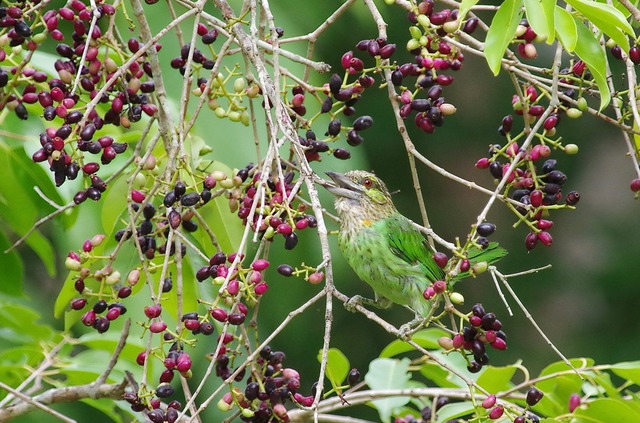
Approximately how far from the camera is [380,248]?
323 cm

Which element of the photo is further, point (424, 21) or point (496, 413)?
point (424, 21)

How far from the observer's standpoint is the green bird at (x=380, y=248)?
10.5ft

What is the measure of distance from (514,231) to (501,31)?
6.34 meters

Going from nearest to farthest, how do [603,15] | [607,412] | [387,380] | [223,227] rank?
1. [603,15]
2. [607,412]
3. [223,227]
4. [387,380]

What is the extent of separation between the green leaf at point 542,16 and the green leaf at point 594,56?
0.14m

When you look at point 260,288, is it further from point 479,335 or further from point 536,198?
point 536,198

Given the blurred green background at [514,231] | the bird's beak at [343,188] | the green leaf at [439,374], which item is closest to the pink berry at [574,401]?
the green leaf at [439,374]

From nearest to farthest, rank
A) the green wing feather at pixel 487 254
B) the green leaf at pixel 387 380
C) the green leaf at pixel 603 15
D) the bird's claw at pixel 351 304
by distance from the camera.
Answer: the green leaf at pixel 603 15
the bird's claw at pixel 351 304
the green leaf at pixel 387 380
the green wing feather at pixel 487 254

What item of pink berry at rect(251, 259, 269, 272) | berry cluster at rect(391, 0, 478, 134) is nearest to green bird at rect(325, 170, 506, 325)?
berry cluster at rect(391, 0, 478, 134)

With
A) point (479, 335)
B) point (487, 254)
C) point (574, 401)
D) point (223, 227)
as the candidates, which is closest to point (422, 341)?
point (487, 254)

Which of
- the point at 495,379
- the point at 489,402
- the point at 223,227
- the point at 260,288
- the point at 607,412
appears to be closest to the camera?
the point at 260,288

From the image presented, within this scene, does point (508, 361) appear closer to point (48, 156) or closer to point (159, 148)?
point (159, 148)

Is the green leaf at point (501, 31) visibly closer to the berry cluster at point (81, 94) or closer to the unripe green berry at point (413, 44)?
the unripe green berry at point (413, 44)

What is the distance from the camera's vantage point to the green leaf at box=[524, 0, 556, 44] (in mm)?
1800
